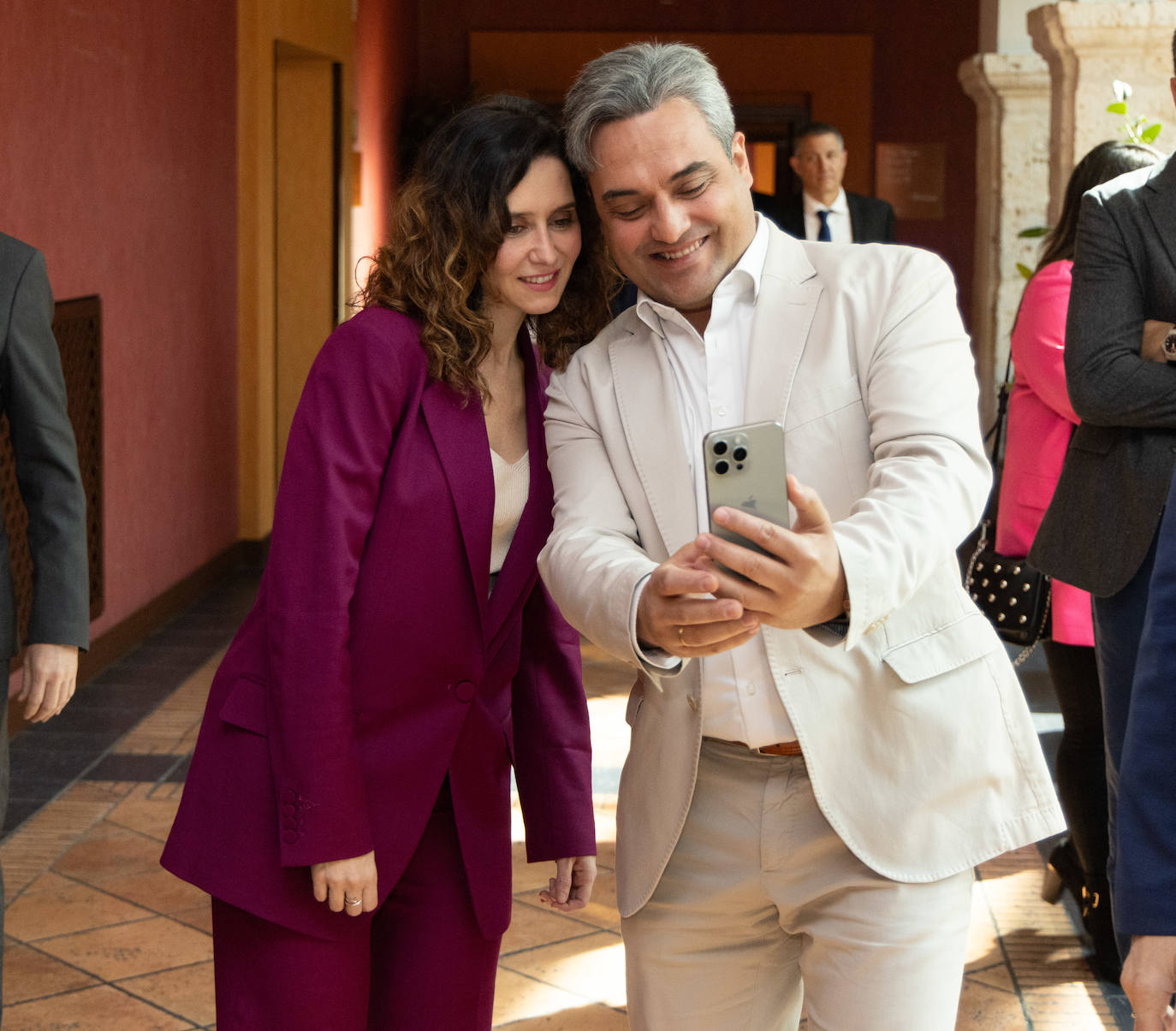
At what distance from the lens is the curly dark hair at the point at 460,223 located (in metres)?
1.96

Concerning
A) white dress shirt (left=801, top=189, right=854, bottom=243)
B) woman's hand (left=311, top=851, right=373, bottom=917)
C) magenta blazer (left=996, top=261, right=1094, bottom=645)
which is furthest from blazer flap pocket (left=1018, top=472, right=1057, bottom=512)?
white dress shirt (left=801, top=189, right=854, bottom=243)

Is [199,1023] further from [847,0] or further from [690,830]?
[847,0]

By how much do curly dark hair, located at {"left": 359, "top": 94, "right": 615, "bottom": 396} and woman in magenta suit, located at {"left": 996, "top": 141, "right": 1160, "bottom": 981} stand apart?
1549mm

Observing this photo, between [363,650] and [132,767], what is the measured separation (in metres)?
3.20

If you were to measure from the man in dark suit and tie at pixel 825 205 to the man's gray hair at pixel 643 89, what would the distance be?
647 cm

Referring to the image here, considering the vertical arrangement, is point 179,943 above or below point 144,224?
below

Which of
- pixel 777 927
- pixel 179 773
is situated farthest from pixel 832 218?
pixel 777 927

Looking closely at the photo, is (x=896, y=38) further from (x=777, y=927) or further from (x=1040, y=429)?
(x=777, y=927)

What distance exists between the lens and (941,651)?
1.75 meters

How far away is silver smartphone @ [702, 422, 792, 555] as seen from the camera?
4.69ft

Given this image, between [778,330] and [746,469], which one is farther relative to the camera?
[778,330]

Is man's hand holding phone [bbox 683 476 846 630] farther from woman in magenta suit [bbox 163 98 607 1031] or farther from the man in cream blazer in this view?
woman in magenta suit [bbox 163 98 607 1031]

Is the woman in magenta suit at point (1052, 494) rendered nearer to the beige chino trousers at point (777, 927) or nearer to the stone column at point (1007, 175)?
the beige chino trousers at point (777, 927)

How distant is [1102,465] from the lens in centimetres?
271
